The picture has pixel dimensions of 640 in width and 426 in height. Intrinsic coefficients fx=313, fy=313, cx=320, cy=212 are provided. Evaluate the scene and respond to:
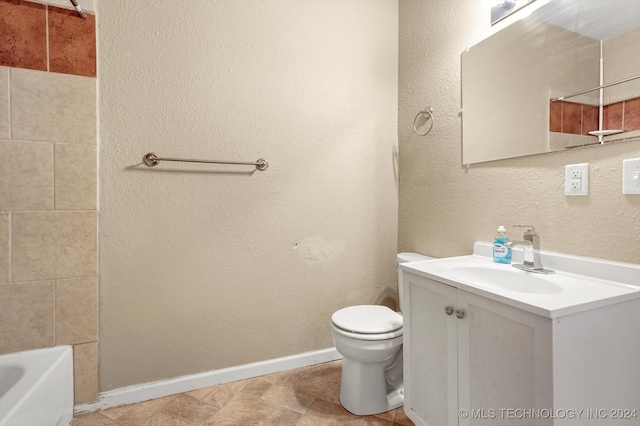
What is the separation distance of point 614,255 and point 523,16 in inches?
40.8

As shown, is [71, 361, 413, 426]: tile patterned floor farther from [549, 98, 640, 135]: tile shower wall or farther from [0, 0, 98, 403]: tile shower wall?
[549, 98, 640, 135]: tile shower wall

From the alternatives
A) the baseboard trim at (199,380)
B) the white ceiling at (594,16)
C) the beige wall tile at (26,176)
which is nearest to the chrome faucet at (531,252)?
the white ceiling at (594,16)

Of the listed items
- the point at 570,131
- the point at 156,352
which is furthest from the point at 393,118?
the point at 156,352

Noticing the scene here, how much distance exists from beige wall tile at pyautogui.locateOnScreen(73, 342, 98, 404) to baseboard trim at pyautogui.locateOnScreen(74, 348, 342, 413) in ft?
0.13

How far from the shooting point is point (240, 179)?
68.4 inches

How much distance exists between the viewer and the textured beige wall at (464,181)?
3.55ft

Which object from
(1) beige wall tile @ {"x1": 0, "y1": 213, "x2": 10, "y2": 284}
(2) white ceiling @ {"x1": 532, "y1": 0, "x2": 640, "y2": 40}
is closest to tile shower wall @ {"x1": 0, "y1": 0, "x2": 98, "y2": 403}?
(1) beige wall tile @ {"x1": 0, "y1": 213, "x2": 10, "y2": 284}

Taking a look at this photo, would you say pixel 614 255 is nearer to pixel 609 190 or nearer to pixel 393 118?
pixel 609 190

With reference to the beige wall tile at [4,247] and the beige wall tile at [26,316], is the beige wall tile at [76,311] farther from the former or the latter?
the beige wall tile at [4,247]

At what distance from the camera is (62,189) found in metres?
1.40

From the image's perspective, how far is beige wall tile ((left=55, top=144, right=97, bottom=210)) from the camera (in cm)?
140

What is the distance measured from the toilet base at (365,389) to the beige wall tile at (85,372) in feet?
3.91

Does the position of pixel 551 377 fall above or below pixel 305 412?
above

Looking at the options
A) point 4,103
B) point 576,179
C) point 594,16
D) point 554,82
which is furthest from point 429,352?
point 4,103
